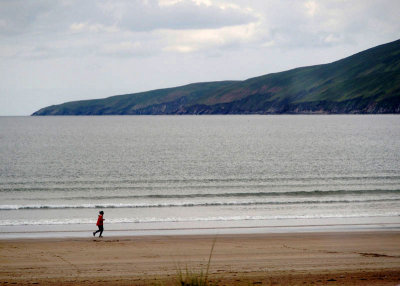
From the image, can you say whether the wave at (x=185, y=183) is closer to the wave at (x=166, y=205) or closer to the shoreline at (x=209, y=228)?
the wave at (x=166, y=205)

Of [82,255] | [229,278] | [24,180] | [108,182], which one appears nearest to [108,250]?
[82,255]

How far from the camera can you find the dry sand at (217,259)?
15711 millimetres

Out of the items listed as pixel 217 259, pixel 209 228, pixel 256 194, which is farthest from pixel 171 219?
pixel 256 194

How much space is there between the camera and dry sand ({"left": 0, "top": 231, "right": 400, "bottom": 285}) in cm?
1571

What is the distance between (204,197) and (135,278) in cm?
2166

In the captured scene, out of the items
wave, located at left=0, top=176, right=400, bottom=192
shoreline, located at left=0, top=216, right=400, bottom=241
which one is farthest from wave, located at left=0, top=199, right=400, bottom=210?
wave, located at left=0, top=176, right=400, bottom=192

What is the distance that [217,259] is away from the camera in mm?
18641

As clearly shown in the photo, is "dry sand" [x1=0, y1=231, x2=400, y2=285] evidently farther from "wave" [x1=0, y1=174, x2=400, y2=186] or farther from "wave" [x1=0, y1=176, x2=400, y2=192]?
"wave" [x1=0, y1=174, x2=400, y2=186]

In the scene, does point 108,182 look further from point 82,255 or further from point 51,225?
point 82,255

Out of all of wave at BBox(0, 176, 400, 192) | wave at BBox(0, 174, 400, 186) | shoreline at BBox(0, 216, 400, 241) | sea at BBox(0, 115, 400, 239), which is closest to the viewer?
shoreline at BBox(0, 216, 400, 241)

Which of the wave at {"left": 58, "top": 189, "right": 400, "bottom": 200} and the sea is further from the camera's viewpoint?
the wave at {"left": 58, "top": 189, "right": 400, "bottom": 200}

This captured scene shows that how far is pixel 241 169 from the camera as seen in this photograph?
5469 centimetres

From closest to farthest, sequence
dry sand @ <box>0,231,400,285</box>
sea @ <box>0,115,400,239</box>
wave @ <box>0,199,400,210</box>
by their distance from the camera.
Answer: dry sand @ <box>0,231,400,285</box> < sea @ <box>0,115,400,239</box> < wave @ <box>0,199,400,210</box>

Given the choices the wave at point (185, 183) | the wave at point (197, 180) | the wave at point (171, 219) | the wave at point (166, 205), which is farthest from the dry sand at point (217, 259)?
the wave at point (197, 180)
